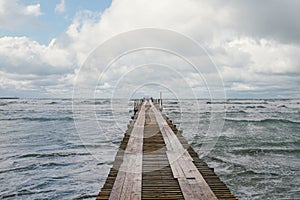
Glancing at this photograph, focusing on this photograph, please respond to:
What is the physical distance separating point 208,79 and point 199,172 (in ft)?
13.5

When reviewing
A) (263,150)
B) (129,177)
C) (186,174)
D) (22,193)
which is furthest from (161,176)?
(263,150)

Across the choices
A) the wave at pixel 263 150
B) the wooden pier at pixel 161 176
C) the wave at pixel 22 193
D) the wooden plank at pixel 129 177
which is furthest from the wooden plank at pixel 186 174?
the wave at pixel 263 150

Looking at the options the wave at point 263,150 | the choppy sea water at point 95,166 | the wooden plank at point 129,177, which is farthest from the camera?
the wave at point 263,150

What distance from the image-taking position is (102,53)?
8719 mm

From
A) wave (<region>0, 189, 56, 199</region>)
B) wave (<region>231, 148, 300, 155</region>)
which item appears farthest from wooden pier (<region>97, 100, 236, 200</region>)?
wave (<region>231, 148, 300, 155</region>)

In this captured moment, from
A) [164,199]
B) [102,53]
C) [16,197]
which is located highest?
[102,53]

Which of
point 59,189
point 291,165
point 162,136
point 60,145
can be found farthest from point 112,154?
point 291,165

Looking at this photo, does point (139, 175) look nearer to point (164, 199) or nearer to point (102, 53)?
point (164, 199)

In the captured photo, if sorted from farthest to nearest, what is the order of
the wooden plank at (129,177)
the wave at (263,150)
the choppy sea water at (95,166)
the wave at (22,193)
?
the wave at (263,150) < the choppy sea water at (95,166) < the wave at (22,193) < the wooden plank at (129,177)

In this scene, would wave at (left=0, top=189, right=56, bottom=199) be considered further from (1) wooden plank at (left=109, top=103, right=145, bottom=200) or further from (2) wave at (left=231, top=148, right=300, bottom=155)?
(2) wave at (left=231, top=148, right=300, bottom=155)

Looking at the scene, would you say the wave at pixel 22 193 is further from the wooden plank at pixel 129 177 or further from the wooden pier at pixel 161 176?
the wooden plank at pixel 129 177

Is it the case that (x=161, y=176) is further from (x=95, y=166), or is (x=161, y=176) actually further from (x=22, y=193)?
(x=95, y=166)

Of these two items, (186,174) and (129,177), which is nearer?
(129,177)

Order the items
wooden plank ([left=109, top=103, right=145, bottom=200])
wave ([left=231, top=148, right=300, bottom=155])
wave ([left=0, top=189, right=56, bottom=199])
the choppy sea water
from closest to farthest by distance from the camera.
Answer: wooden plank ([left=109, top=103, right=145, bottom=200]) < wave ([left=0, top=189, right=56, bottom=199]) < the choppy sea water < wave ([left=231, top=148, right=300, bottom=155])
